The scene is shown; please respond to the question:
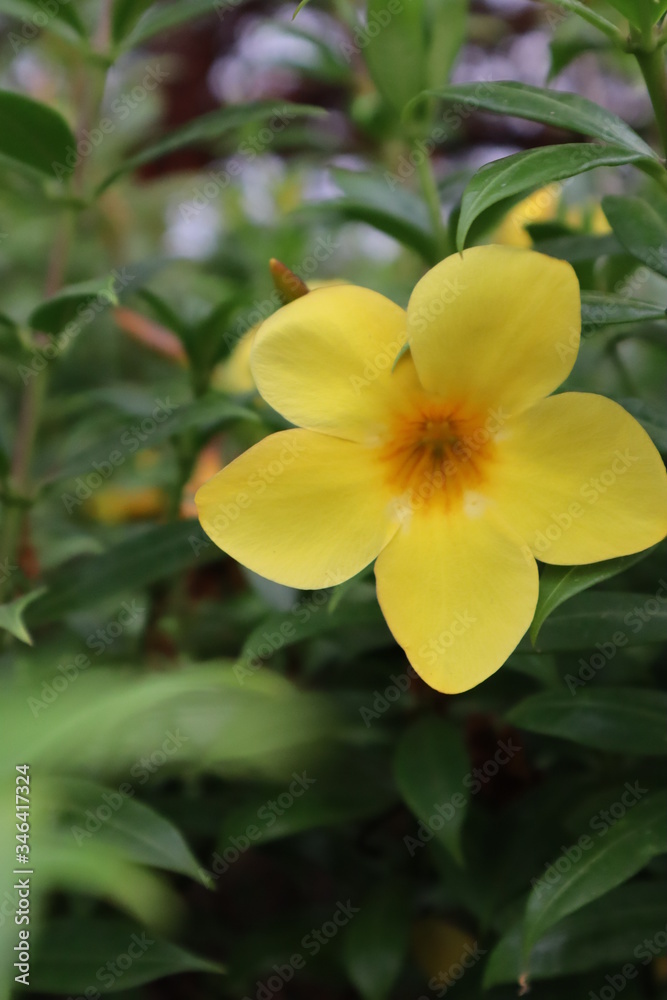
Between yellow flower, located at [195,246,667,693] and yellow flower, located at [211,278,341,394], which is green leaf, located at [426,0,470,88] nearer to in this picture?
yellow flower, located at [211,278,341,394]

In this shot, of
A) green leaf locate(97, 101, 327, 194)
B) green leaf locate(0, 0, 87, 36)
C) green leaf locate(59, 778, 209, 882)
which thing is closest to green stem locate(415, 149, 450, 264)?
green leaf locate(97, 101, 327, 194)

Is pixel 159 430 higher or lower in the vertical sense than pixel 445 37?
lower

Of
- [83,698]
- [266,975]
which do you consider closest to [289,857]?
[266,975]

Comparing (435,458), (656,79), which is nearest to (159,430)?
(435,458)

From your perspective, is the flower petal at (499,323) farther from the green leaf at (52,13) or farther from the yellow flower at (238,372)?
the yellow flower at (238,372)

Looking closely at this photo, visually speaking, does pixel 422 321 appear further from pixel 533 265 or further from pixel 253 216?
pixel 253 216

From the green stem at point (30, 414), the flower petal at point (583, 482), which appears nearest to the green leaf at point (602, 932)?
the flower petal at point (583, 482)

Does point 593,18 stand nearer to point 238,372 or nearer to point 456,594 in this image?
point 456,594
